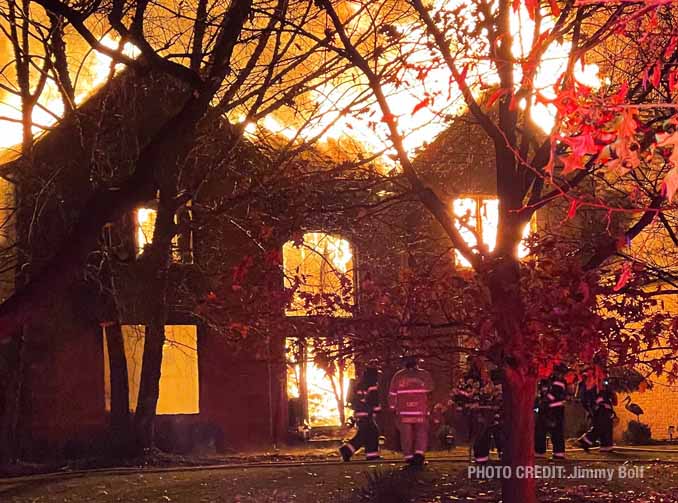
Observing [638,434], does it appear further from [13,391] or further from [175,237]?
[13,391]

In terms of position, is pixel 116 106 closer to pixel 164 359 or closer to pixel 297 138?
pixel 297 138

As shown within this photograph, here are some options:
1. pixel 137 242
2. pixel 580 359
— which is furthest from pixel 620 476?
pixel 137 242

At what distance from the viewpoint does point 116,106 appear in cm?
1655

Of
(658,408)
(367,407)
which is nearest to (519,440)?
(367,407)

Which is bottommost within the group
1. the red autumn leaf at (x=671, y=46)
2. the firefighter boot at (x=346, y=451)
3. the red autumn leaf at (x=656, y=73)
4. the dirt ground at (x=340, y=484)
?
the dirt ground at (x=340, y=484)

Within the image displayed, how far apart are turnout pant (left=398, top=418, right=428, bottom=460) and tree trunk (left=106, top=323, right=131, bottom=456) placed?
17.1 feet

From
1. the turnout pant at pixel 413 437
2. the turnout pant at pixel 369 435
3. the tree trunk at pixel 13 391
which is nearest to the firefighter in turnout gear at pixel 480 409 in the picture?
the turnout pant at pixel 413 437

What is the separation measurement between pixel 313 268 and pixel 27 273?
7.05 m

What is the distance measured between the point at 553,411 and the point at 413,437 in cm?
226

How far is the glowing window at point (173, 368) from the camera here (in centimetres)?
1839

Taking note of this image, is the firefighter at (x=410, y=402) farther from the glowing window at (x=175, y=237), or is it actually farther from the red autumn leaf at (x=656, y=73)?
the red autumn leaf at (x=656, y=73)

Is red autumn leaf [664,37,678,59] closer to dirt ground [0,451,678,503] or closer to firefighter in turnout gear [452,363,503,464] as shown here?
dirt ground [0,451,678,503]

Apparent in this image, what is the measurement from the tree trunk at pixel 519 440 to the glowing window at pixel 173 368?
416 inches

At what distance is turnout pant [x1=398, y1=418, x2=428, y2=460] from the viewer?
13102mm
